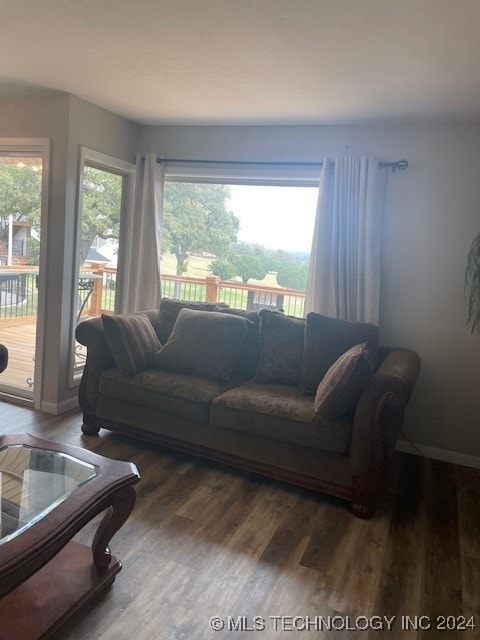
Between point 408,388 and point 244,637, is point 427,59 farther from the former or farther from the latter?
point 244,637

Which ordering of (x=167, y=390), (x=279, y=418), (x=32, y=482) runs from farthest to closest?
(x=167, y=390) → (x=279, y=418) → (x=32, y=482)

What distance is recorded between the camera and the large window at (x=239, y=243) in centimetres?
401

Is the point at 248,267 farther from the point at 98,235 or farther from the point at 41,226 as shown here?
the point at 41,226

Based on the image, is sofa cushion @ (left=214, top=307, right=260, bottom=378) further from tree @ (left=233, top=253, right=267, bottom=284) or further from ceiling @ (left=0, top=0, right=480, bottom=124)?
ceiling @ (left=0, top=0, right=480, bottom=124)

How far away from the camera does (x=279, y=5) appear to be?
198 centimetres

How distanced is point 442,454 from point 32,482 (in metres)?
2.85

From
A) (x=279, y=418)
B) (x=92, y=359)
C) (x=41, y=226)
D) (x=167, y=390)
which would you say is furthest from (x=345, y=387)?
(x=41, y=226)

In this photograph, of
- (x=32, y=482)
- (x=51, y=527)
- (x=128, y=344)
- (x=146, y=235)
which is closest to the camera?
(x=51, y=527)

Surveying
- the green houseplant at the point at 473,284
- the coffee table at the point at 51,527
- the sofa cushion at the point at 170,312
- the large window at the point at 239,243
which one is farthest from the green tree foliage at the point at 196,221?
the coffee table at the point at 51,527

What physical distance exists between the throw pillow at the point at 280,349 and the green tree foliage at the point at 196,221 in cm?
118

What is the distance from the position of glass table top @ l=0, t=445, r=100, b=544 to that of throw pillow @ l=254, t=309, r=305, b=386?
159 centimetres

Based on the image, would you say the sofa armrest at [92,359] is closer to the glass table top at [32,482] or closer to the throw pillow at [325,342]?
the glass table top at [32,482]

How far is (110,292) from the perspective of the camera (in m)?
4.37

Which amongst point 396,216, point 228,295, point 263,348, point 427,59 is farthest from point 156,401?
point 427,59
